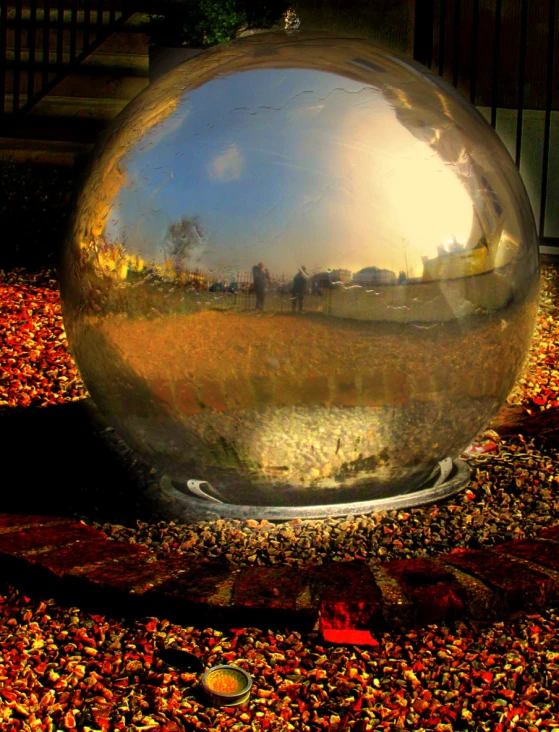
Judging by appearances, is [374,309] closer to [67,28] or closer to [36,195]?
[36,195]

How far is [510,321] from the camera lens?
12.5 feet

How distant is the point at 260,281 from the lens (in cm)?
337

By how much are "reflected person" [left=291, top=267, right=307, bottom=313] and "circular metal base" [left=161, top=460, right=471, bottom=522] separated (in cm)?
90

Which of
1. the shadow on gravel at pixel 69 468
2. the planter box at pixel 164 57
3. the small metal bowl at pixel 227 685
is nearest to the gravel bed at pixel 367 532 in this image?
the shadow on gravel at pixel 69 468

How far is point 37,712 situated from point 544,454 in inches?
109

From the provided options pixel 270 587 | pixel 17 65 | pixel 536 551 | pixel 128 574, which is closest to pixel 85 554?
pixel 128 574

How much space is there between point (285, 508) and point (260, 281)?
3.22 feet

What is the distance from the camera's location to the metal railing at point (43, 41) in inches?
408

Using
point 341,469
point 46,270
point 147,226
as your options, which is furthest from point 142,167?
point 46,270

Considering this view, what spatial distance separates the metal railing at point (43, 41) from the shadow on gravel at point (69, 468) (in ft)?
19.0

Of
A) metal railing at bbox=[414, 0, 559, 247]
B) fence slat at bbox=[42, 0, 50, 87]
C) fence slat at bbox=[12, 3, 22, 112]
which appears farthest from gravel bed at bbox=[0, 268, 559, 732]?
fence slat at bbox=[42, 0, 50, 87]

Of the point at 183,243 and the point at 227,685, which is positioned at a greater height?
the point at 183,243

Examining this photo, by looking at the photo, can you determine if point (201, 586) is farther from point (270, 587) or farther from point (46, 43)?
point (46, 43)

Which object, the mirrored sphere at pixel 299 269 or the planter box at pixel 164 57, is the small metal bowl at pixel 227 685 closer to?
the mirrored sphere at pixel 299 269
